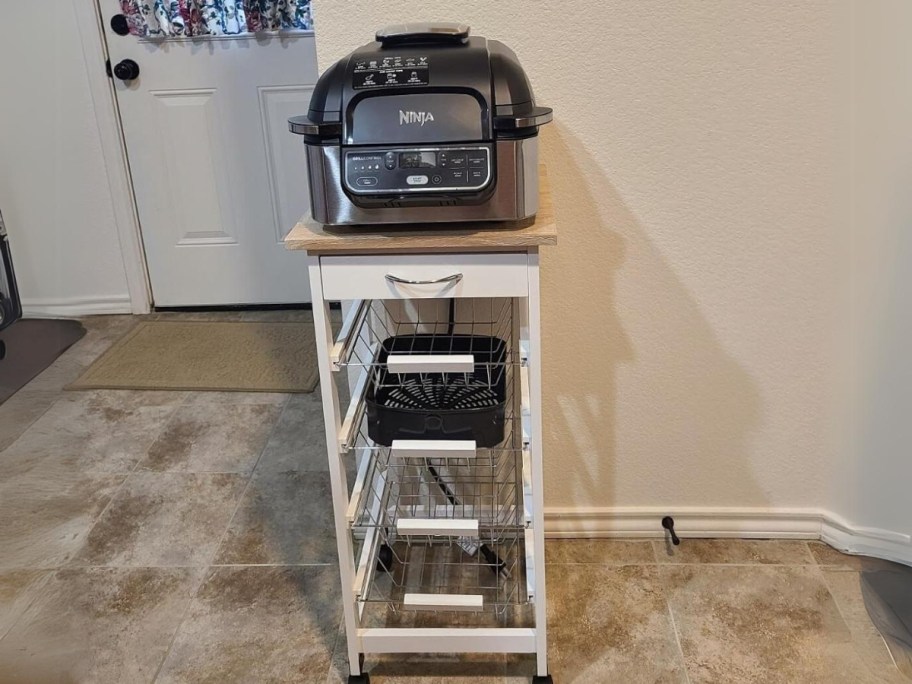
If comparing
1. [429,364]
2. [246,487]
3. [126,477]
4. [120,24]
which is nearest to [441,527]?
[429,364]

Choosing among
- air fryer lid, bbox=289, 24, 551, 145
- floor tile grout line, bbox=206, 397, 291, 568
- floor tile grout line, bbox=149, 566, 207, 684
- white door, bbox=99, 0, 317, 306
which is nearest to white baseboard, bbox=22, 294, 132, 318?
white door, bbox=99, 0, 317, 306

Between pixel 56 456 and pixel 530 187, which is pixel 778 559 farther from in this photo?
pixel 56 456

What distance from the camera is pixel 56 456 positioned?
236cm

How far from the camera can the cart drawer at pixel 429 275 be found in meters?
1.26

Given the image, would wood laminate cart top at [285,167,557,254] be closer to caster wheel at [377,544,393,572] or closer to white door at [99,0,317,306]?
caster wheel at [377,544,393,572]

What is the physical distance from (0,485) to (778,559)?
1.93m

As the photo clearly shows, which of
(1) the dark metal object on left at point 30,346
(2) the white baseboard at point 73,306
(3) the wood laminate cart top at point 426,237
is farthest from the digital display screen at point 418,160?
(2) the white baseboard at point 73,306

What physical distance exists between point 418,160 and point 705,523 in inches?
45.2

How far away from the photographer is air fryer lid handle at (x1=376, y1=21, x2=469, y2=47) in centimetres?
126

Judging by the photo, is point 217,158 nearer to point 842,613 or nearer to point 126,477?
point 126,477

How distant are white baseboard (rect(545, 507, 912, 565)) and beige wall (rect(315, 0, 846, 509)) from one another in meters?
0.03

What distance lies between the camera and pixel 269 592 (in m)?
1.80

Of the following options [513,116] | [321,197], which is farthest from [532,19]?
[321,197]

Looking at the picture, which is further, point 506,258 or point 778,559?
point 778,559
